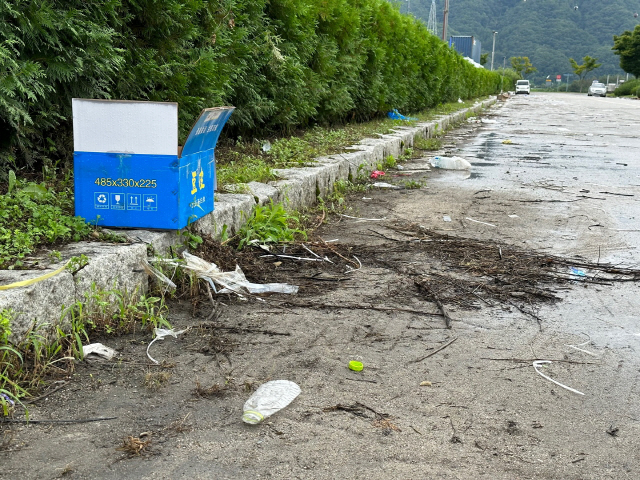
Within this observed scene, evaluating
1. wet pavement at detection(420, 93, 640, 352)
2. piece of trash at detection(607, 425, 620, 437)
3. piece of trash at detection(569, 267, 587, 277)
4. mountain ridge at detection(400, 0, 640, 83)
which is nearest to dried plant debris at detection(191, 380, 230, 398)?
piece of trash at detection(607, 425, 620, 437)

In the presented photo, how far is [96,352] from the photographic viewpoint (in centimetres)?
249

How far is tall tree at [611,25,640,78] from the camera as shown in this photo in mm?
74500

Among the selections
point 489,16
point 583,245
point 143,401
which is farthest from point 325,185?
point 489,16

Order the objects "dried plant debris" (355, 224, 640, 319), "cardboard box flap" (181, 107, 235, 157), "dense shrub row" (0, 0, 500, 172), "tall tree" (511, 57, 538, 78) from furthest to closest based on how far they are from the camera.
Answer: "tall tree" (511, 57, 538, 78) < "dense shrub row" (0, 0, 500, 172) < "dried plant debris" (355, 224, 640, 319) < "cardboard box flap" (181, 107, 235, 157)

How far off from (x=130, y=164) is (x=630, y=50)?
83.5m

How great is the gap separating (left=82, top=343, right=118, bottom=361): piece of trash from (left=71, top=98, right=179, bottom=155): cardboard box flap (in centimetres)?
111

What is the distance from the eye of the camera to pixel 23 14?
3541 millimetres

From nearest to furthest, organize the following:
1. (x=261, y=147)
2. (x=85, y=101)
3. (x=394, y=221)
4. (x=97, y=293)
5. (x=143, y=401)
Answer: (x=143, y=401) → (x=97, y=293) → (x=85, y=101) → (x=394, y=221) → (x=261, y=147)

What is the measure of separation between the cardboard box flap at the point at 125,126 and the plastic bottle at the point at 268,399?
56.7 inches

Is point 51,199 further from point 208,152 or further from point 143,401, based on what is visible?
point 143,401

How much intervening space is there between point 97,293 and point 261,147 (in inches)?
184

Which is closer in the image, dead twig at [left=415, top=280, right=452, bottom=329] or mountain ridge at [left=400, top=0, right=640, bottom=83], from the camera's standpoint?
dead twig at [left=415, top=280, right=452, bottom=329]

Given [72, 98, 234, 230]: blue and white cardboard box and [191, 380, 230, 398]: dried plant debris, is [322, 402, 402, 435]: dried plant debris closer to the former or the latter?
[191, 380, 230, 398]: dried plant debris

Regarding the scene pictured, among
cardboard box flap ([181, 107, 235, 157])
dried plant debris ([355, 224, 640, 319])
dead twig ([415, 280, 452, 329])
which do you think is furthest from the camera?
dried plant debris ([355, 224, 640, 319])
